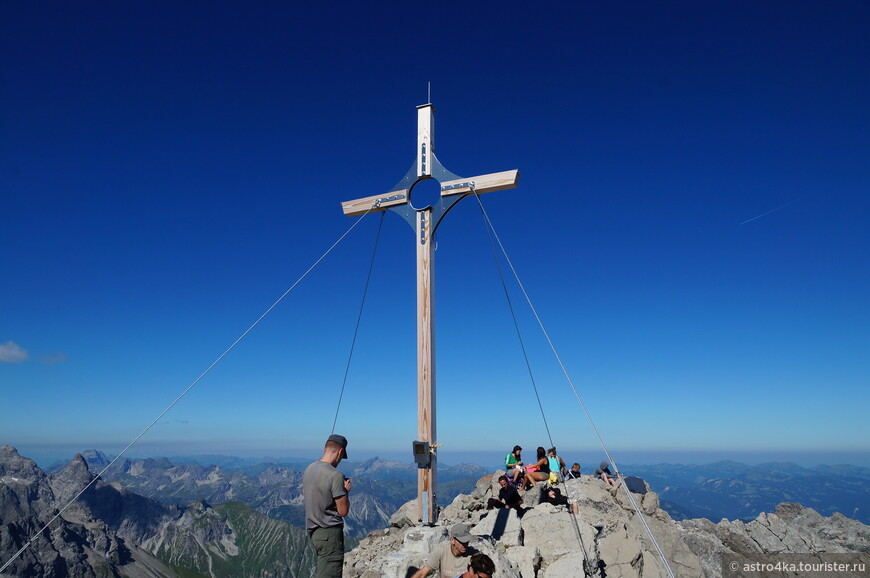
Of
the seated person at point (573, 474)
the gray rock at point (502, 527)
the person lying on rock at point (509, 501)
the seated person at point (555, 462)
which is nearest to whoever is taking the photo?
the gray rock at point (502, 527)

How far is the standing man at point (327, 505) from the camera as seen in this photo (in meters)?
6.66

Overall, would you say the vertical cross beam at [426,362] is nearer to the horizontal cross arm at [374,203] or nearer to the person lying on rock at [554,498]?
the horizontal cross arm at [374,203]

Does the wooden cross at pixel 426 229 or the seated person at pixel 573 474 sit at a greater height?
the wooden cross at pixel 426 229

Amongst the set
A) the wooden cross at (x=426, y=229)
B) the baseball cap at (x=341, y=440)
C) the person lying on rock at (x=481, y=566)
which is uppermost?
the wooden cross at (x=426, y=229)

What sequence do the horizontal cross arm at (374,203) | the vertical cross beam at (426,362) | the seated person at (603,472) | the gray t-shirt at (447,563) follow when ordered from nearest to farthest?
1. the gray t-shirt at (447,563)
2. the vertical cross beam at (426,362)
3. the horizontal cross arm at (374,203)
4. the seated person at (603,472)

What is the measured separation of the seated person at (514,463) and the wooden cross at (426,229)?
5.03 m

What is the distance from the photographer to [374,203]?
12.5 meters

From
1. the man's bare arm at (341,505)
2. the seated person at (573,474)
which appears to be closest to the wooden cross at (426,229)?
the man's bare arm at (341,505)

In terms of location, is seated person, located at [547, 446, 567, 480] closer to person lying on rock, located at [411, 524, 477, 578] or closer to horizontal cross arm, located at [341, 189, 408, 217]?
person lying on rock, located at [411, 524, 477, 578]

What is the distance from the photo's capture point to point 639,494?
15.7 meters

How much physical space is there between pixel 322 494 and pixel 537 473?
10120mm

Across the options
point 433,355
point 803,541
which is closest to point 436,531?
point 433,355

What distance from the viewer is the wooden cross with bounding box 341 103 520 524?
10.9 meters

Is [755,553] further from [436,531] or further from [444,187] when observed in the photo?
[444,187]
